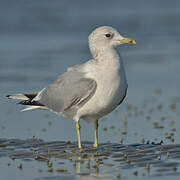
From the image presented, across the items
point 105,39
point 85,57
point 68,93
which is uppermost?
point 85,57

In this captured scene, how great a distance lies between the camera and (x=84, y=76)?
850 centimetres

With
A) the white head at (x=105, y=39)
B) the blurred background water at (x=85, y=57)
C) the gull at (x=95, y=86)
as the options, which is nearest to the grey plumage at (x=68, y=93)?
the gull at (x=95, y=86)

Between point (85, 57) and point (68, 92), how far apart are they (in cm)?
909

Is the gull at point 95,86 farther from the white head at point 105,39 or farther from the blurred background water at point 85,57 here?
the blurred background water at point 85,57

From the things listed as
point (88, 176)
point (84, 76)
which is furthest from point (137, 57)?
point (88, 176)

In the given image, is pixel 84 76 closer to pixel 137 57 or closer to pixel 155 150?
pixel 155 150

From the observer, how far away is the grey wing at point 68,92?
27.5 feet

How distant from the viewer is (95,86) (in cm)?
835

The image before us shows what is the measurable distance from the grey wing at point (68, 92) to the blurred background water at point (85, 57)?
805mm

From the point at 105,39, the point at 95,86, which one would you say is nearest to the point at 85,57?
the point at 105,39

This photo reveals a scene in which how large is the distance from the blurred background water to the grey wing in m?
0.81

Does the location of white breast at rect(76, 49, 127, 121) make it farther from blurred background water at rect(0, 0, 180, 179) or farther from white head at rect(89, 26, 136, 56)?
blurred background water at rect(0, 0, 180, 179)

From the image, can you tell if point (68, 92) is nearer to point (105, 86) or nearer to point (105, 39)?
point (105, 86)

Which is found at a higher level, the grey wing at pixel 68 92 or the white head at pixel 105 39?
the white head at pixel 105 39
